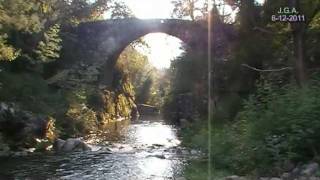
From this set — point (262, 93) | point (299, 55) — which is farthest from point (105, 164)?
point (299, 55)

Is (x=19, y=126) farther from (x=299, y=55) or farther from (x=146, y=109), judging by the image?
(x=146, y=109)

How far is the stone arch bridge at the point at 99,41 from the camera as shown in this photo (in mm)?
29141

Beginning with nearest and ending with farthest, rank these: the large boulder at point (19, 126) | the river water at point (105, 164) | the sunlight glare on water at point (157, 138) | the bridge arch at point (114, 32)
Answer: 1. the river water at point (105, 164)
2. the large boulder at point (19, 126)
3. the sunlight glare on water at point (157, 138)
4. the bridge arch at point (114, 32)

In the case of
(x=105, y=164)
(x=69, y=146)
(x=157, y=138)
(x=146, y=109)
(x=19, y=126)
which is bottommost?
(x=146, y=109)

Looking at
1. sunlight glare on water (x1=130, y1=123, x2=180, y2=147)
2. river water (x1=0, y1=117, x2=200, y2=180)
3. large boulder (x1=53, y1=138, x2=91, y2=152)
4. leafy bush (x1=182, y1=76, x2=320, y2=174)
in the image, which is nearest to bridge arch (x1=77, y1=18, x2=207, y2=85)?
sunlight glare on water (x1=130, y1=123, x2=180, y2=147)

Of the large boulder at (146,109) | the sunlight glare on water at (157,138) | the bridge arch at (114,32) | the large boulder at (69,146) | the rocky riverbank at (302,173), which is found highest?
the bridge arch at (114,32)

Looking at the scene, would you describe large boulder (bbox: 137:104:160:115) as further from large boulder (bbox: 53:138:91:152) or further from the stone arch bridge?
large boulder (bbox: 53:138:91:152)

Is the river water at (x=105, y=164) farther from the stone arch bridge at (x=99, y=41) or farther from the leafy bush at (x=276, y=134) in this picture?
the stone arch bridge at (x=99, y=41)

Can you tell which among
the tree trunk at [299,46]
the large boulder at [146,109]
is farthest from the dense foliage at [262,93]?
the large boulder at [146,109]

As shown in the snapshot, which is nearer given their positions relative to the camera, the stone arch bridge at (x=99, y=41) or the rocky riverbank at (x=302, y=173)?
the rocky riverbank at (x=302, y=173)

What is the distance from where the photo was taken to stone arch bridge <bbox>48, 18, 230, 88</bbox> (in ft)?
95.6

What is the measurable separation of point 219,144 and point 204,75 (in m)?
11.2

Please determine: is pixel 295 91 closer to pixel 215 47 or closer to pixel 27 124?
pixel 27 124

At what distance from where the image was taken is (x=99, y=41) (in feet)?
103
